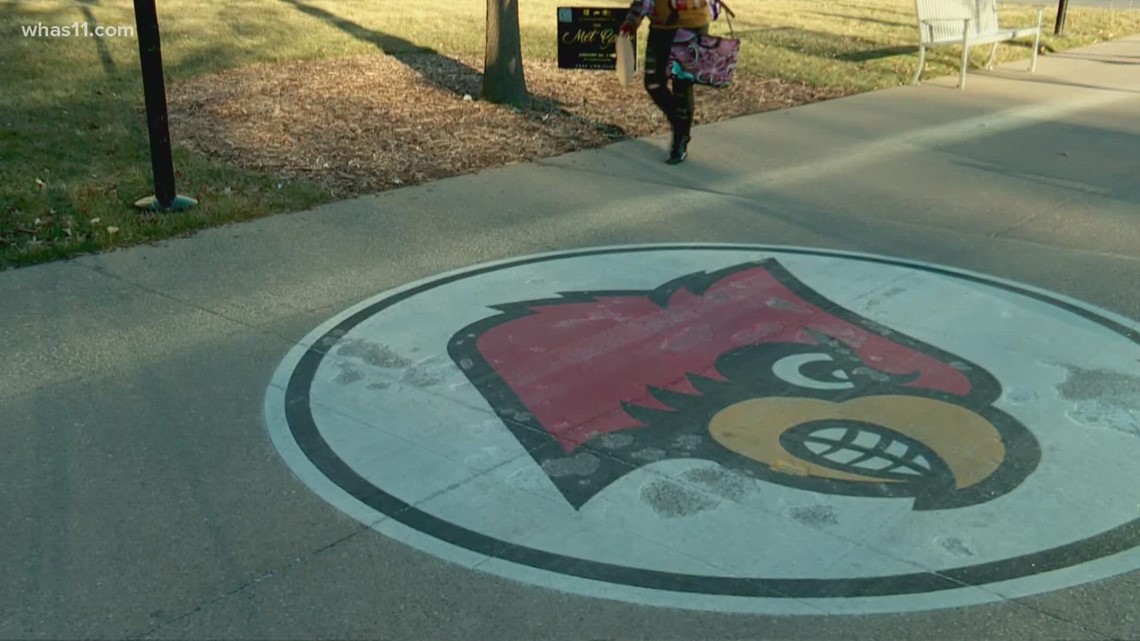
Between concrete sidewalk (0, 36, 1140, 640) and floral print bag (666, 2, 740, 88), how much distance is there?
75 centimetres

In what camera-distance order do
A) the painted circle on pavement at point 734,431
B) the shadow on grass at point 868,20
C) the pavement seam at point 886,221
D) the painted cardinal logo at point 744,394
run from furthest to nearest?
the shadow on grass at point 868,20, the pavement seam at point 886,221, the painted cardinal logo at point 744,394, the painted circle on pavement at point 734,431

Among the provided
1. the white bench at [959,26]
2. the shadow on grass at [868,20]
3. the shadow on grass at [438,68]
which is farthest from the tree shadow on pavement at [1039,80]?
the shadow on grass at [438,68]

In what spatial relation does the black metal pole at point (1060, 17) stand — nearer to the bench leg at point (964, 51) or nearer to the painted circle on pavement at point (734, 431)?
the bench leg at point (964, 51)

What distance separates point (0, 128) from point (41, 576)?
6.83m

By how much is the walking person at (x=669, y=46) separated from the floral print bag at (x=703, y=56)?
7 centimetres

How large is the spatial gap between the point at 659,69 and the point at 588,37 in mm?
2318

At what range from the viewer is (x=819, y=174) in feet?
28.8

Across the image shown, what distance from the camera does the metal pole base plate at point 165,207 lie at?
23.8 ft

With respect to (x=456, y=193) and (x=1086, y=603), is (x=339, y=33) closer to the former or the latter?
(x=456, y=193)

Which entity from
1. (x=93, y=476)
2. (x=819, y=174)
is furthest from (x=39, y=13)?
(x=93, y=476)

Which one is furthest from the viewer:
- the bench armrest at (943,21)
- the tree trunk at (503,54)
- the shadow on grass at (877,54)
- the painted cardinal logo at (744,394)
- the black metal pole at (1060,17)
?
the black metal pole at (1060,17)

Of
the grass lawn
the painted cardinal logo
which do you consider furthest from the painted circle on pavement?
the grass lawn

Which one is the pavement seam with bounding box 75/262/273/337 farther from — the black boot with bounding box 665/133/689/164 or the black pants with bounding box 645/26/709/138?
the black boot with bounding box 665/133/689/164

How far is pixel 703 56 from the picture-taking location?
8.40m
